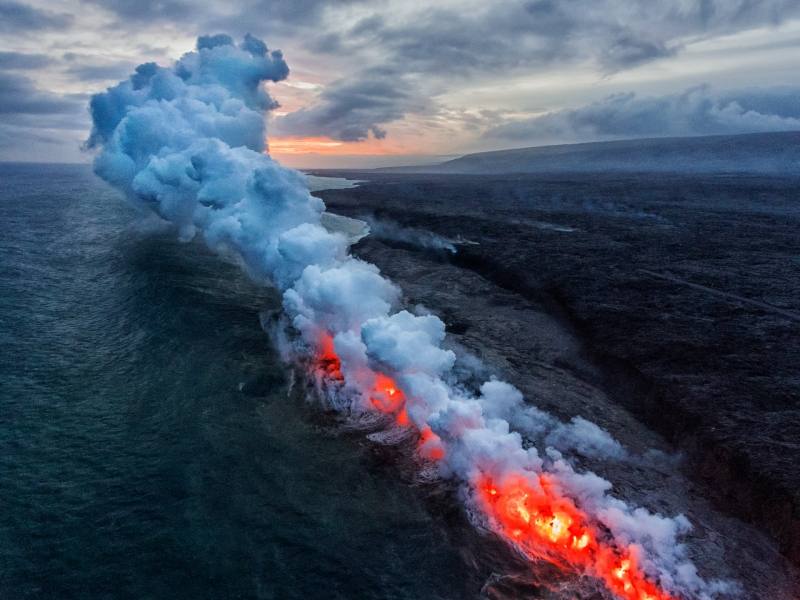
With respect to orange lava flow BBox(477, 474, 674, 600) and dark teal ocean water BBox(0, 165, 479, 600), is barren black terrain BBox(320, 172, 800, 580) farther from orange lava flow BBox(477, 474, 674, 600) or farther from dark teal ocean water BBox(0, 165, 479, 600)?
dark teal ocean water BBox(0, 165, 479, 600)

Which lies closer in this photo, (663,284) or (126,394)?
(126,394)

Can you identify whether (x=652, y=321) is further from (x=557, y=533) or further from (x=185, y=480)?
(x=185, y=480)

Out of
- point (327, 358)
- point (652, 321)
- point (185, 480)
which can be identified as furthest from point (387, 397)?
point (652, 321)

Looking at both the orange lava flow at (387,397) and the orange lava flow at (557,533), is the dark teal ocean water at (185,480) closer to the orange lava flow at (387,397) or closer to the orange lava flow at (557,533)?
the orange lava flow at (387,397)

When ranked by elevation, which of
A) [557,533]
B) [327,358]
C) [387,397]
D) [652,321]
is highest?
[652,321]

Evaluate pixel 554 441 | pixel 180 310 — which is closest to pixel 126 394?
pixel 180 310

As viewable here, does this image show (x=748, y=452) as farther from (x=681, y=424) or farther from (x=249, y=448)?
(x=249, y=448)

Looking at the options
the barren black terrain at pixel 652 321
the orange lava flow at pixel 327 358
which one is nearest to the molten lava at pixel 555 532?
the barren black terrain at pixel 652 321

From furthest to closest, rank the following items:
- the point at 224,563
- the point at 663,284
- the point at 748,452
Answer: the point at 663,284 < the point at 748,452 < the point at 224,563
